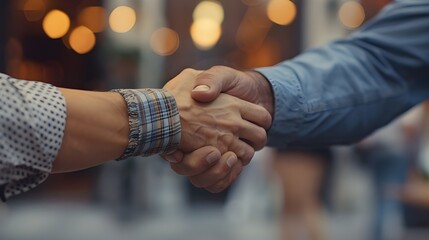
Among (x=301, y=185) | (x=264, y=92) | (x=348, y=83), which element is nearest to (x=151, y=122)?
(x=264, y=92)

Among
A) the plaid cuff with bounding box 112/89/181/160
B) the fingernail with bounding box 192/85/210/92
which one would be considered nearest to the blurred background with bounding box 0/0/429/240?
the fingernail with bounding box 192/85/210/92

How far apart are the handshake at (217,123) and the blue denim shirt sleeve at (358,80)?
0.09 m

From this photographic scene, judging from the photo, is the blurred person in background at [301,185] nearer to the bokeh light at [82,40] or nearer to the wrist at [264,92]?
the wrist at [264,92]

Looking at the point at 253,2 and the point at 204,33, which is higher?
the point at 253,2

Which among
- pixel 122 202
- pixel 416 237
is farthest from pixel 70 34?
pixel 416 237

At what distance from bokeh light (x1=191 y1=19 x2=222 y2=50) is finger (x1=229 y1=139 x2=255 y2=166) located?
22.0 feet

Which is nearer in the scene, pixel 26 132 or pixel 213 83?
Answer: pixel 26 132

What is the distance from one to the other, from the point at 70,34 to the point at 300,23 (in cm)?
279

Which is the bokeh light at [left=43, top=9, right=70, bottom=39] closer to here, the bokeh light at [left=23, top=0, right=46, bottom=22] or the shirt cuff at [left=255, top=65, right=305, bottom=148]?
A: the bokeh light at [left=23, top=0, right=46, bottom=22]

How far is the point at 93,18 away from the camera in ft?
28.1

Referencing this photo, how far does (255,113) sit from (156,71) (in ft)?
20.9

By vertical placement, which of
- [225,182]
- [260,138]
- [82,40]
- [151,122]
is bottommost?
[82,40]

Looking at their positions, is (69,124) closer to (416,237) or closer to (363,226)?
(416,237)

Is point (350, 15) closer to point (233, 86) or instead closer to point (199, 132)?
point (233, 86)
